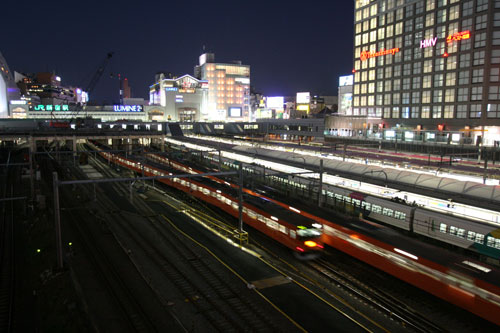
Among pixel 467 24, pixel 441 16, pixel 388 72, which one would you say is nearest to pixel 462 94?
pixel 467 24

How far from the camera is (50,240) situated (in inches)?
891

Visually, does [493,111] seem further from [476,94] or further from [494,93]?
[476,94]

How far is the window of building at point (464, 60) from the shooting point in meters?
63.6

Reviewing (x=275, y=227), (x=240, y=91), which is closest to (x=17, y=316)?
(x=275, y=227)

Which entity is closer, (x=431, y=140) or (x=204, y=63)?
(x=431, y=140)

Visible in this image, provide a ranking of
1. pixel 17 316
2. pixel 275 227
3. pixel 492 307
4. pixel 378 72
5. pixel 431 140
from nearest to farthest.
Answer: pixel 492 307, pixel 17 316, pixel 275 227, pixel 431 140, pixel 378 72

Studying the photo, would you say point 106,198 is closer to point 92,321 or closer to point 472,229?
point 92,321

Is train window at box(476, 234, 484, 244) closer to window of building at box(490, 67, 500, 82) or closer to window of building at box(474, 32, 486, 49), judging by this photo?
window of building at box(490, 67, 500, 82)

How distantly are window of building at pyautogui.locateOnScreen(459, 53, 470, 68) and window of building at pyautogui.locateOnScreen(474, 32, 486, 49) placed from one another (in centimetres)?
206

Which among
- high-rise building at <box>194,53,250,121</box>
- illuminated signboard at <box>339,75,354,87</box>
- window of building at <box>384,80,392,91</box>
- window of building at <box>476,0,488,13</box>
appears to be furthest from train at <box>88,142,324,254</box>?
high-rise building at <box>194,53,250,121</box>

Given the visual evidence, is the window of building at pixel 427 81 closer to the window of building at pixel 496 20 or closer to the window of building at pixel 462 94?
the window of building at pixel 462 94

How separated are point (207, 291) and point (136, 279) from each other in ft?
12.8

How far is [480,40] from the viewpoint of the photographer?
61594 mm

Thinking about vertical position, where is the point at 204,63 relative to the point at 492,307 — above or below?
above
